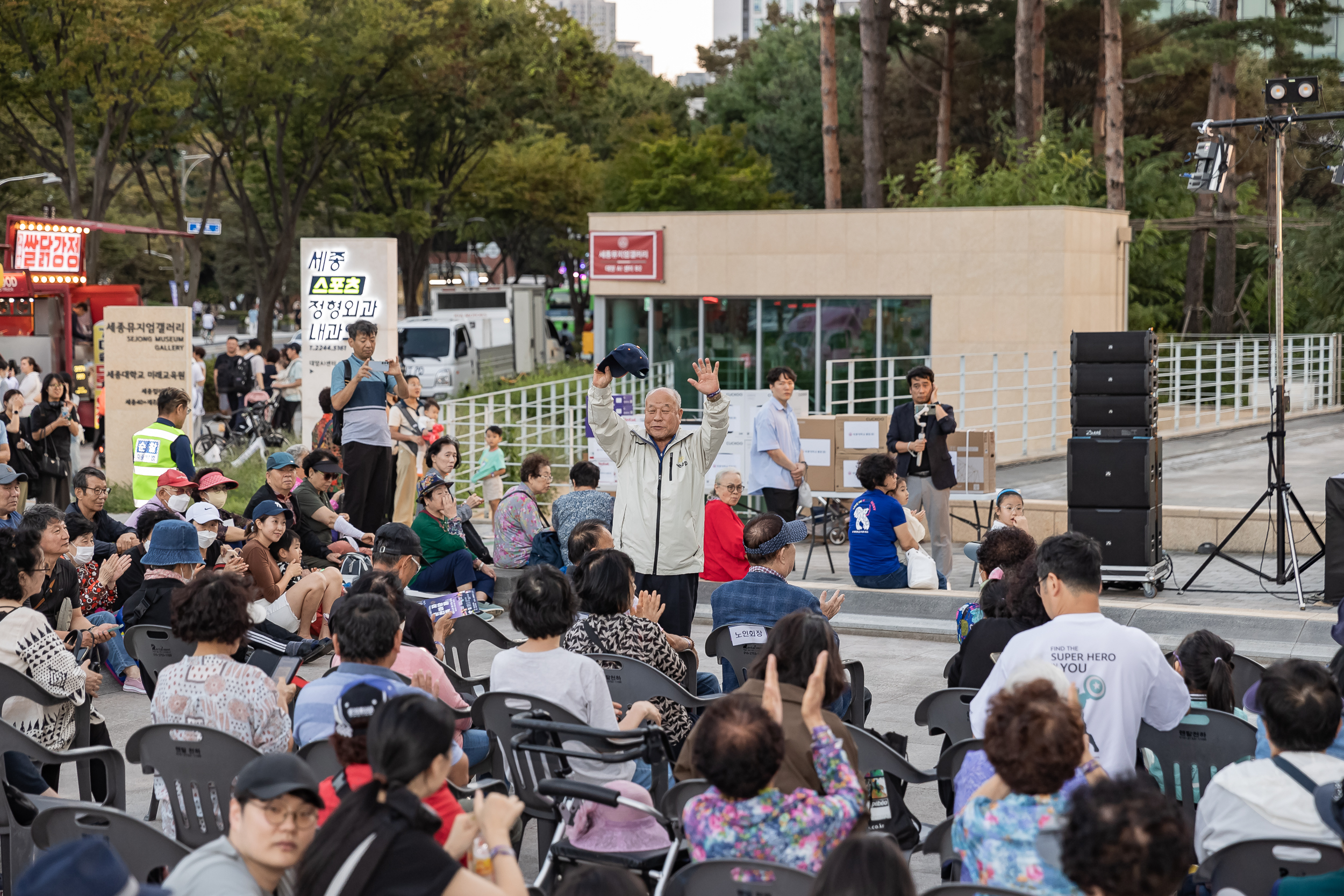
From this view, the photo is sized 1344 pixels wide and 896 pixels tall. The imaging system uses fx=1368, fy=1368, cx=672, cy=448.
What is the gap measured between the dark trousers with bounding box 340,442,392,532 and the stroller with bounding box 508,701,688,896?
640cm

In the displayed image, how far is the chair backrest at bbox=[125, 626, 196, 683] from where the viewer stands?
233 inches

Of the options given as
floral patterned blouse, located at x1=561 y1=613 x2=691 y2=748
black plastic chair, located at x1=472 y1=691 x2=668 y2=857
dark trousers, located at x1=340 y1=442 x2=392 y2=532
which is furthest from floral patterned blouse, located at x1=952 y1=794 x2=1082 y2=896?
dark trousers, located at x1=340 y1=442 x2=392 y2=532

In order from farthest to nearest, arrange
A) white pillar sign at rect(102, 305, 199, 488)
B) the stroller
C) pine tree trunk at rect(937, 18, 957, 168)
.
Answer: pine tree trunk at rect(937, 18, 957, 168)
white pillar sign at rect(102, 305, 199, 488)
the stroller

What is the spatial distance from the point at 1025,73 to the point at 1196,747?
2517cm

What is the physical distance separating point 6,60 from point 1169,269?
83.8 feet

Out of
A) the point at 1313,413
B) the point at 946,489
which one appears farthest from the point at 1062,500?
the point at 1313,413

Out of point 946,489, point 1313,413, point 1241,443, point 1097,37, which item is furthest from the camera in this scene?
point 1097,37

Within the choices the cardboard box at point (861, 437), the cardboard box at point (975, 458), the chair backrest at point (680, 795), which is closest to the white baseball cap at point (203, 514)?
the chair backrest at point (680, 795)

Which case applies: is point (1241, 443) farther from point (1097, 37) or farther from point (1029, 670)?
point (1097, 37)

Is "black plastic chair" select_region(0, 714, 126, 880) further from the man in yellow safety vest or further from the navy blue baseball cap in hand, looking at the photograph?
the man in yellow safety vest

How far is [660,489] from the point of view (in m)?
7.17

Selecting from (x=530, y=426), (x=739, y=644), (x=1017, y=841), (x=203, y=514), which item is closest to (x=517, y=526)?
(x=203, y=514)

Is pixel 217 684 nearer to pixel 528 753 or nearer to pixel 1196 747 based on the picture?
pixel 528 753

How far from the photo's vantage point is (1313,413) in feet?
80.6
